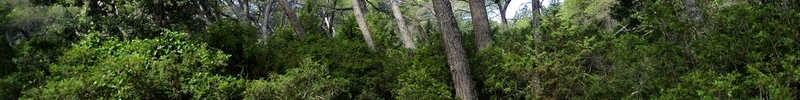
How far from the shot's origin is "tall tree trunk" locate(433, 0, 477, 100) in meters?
9.34

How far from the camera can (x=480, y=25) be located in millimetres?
10523

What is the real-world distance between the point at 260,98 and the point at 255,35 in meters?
3.31

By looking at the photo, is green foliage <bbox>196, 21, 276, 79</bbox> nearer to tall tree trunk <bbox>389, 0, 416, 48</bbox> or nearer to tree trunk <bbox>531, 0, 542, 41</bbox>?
tall tree trunk <bbox>389, 0, 416, 48</bbox>

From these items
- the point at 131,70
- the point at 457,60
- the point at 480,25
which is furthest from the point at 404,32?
the point at 131,70

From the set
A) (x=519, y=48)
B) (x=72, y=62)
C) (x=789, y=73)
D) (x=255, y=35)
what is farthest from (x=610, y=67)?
(x=72, y=62)

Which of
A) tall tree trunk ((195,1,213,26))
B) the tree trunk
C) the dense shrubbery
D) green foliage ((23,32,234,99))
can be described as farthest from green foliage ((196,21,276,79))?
the tree trunk

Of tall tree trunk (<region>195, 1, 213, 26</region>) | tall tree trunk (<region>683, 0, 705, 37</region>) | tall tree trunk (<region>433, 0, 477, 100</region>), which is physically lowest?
tall tree trunk (<region>433, 0, 477, 100</region>)

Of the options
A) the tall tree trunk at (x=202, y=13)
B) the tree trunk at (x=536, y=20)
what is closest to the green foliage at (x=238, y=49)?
the tall tree trunk at (x=202, y=13)

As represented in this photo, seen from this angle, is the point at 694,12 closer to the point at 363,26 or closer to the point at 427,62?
the point at 427,62

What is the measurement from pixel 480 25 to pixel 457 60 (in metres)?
1.32

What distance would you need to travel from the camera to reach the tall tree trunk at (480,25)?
1041 centimetres

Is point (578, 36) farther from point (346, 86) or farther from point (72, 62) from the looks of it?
point (72, 62)

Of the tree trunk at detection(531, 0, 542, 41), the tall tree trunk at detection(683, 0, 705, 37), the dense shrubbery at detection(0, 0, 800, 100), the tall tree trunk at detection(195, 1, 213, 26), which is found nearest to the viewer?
the dense shrubbery at detection(0, 0, 800, 100)

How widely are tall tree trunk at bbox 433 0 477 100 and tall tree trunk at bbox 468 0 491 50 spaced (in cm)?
78
